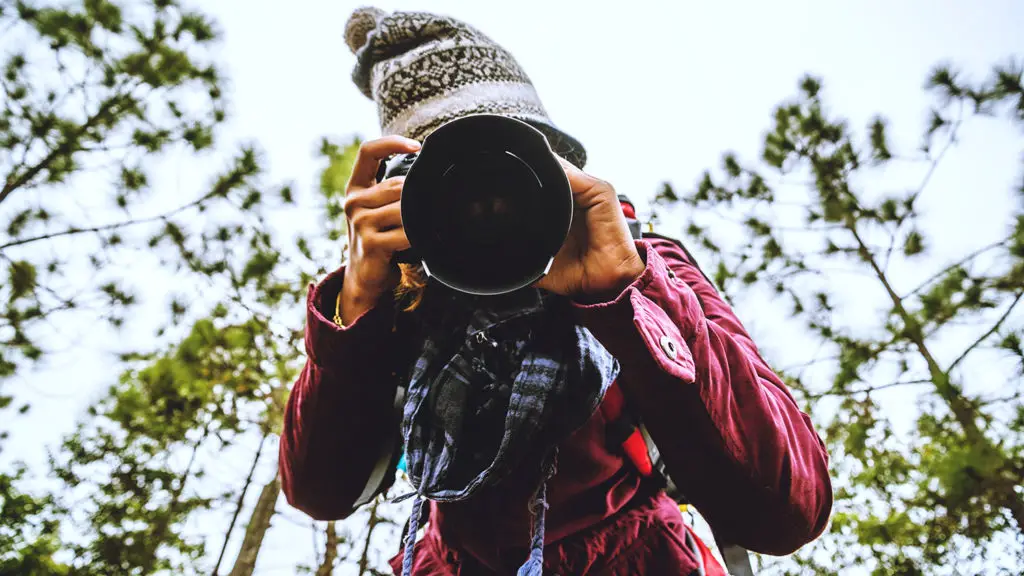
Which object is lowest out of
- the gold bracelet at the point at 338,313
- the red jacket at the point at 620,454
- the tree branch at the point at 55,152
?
the red jacket at the point at 620,454

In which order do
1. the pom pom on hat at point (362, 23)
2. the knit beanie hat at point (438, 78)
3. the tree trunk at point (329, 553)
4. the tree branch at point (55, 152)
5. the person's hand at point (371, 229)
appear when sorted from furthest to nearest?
1. the tree trunk at point (329, 553)
2. the tree branch at point (55, 152)
3. the pom pom on hat at point (362, 23)
4. the knit beanie hat at point (438, 78)
5. the person's hand at point (371, 229)

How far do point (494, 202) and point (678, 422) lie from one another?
0.45 metres

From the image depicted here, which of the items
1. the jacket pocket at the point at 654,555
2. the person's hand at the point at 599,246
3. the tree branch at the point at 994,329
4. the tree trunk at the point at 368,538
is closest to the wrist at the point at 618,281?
the person's hand at the point at 599,246

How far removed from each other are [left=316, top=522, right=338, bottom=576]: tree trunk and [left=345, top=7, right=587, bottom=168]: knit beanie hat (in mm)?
5271

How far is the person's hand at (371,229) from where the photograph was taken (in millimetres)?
867

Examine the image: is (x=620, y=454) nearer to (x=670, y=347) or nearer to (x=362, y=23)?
(x=670, y=347)

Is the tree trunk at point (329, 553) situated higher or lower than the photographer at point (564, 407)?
higher

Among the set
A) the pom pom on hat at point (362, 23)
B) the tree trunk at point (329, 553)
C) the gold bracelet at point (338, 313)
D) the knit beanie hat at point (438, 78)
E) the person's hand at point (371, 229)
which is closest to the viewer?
the person's hand at point (371, 229)

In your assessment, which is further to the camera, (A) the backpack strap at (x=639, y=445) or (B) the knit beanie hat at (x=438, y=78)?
(B) the knit beanie hat at (x=438, y=78)

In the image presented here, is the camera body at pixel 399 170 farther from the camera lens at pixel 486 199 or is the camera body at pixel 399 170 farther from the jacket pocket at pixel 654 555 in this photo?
the jacket pocket at pixel 654 555

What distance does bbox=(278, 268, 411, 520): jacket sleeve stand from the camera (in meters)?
0.95

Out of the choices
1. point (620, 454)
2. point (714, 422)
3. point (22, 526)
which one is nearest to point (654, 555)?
point (620, 454)

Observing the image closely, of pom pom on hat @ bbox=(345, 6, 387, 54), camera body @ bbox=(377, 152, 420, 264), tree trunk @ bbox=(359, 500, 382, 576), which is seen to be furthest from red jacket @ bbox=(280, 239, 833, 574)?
tree trunk @ bbox=(359, 500, 382, 576)

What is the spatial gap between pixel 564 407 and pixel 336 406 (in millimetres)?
460
